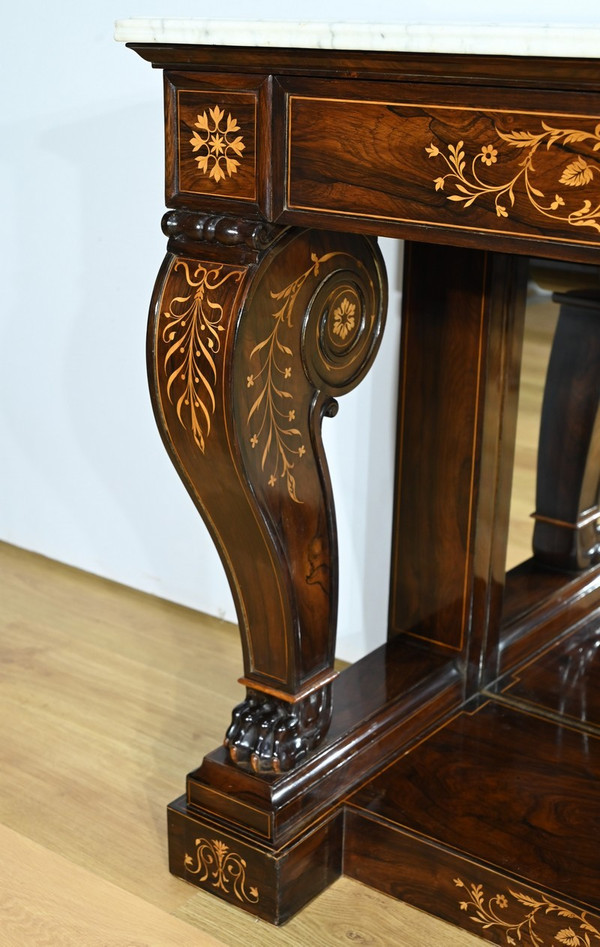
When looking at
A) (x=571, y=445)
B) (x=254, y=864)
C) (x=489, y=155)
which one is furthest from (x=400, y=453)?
(x=489, y=155)

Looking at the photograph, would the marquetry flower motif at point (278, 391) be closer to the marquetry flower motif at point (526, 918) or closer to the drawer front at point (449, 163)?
the drawer front at point (449, 163)

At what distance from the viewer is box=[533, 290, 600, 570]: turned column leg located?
1.98 m

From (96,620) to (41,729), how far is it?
18.2 inches

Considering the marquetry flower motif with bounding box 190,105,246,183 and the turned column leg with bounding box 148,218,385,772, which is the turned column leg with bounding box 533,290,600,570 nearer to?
the turned column leg with bounding box 148,218,385,772

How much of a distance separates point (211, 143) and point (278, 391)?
32cm

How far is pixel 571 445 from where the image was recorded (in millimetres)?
2086

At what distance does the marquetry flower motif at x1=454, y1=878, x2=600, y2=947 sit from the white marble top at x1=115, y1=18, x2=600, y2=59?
105cm

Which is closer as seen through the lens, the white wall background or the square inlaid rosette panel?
the square inlaid rosette panel

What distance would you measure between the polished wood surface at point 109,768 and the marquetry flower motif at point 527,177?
3.25 feet

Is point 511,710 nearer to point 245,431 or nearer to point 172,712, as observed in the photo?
point 172,712

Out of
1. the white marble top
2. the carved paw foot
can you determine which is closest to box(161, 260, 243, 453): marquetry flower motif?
the white marble top

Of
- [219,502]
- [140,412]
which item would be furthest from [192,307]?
[140,412]

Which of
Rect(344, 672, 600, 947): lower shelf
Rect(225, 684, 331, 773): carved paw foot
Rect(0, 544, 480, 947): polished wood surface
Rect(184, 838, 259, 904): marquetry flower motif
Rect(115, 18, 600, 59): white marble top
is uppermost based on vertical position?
Rect(115, 18, 600, 59): white marble top

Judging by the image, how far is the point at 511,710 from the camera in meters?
1.97
